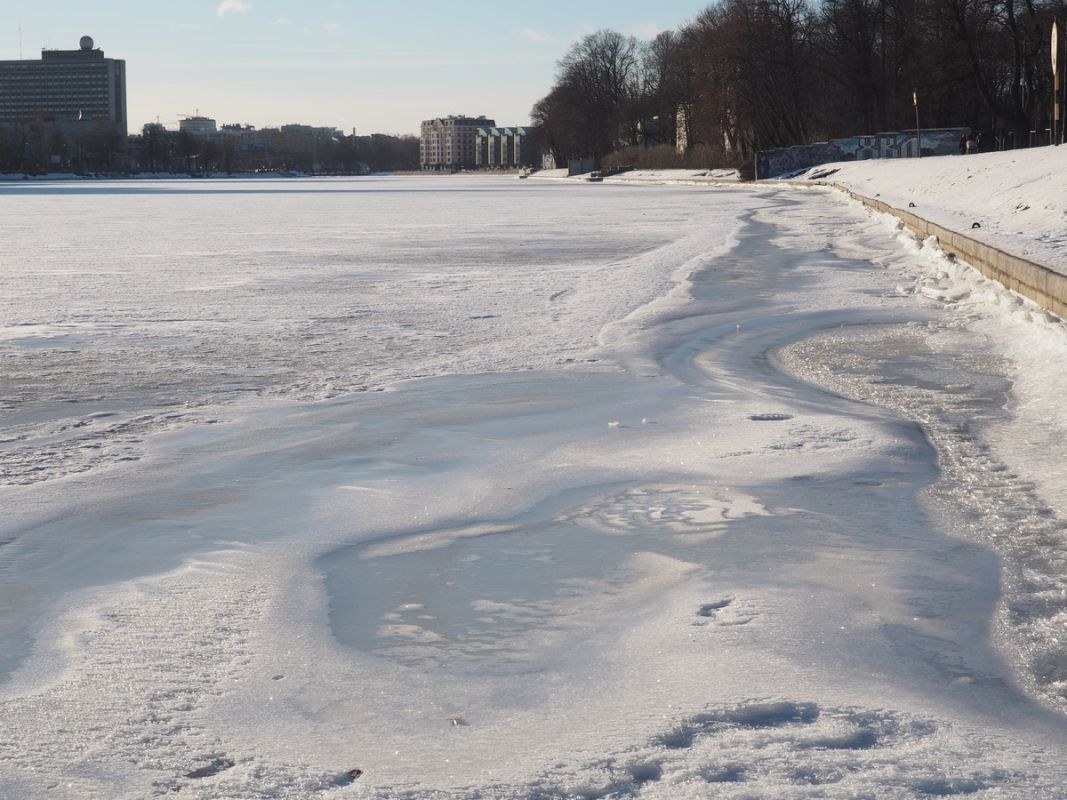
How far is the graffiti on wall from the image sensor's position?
149ft

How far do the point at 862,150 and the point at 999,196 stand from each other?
38553 millimetres

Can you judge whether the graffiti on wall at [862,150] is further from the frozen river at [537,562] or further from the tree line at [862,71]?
the frozen river at [537,562]

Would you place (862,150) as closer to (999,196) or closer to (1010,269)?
(999,196)

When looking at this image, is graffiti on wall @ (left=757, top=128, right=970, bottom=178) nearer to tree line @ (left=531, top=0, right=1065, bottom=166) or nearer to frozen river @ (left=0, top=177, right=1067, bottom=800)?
tree line @ (left=531, top=0, right=1065, bottom=166)

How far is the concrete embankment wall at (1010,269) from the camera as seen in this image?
26.0ft

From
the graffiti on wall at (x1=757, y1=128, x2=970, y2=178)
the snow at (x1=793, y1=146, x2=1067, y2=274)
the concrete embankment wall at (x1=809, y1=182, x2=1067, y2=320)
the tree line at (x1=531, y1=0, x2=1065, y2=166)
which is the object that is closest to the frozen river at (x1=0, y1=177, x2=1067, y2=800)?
the concrete embankment wall at (x1=809, y1=182, x2=1067, y2=320)

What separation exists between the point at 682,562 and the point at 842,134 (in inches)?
2972

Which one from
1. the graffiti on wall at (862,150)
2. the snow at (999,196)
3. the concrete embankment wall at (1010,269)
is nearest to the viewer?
the concrete embankment wall at (1010,269)

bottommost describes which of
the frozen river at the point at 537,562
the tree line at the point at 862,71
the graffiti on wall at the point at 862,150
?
the frozen river at the point at 537,562

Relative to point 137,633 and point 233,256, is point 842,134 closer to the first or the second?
point 233,256

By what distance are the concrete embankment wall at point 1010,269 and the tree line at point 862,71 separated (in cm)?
2586

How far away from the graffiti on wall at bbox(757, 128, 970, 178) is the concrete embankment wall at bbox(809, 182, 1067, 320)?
3126 cm

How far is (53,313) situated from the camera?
9984 mm

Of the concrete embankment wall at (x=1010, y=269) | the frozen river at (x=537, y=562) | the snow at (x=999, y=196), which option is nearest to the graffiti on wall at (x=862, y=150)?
the snow at (x=999, y=196)
